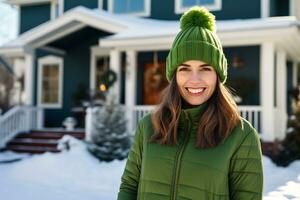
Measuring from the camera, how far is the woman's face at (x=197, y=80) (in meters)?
1.76

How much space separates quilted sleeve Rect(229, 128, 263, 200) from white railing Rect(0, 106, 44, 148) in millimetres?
10226

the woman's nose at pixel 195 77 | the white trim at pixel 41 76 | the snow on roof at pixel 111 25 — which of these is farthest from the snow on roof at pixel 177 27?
the woman's nose at pixel 195 77

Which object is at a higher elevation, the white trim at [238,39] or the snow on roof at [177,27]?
the snow on roof at [177,27]

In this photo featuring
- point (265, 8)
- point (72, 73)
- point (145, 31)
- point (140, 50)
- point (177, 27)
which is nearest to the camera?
point (145, 31)

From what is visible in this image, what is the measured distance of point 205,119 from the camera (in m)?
1.72

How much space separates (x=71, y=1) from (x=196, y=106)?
1290 cm

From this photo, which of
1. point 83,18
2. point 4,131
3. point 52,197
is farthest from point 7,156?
point 52,197

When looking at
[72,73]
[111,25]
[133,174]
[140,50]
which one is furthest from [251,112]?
[133,174]

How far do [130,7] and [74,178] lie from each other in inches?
268

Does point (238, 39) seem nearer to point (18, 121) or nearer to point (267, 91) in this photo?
point (267, 91)

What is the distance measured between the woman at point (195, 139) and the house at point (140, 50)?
7201 millimetres

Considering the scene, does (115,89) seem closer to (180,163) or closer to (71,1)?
(71,1)

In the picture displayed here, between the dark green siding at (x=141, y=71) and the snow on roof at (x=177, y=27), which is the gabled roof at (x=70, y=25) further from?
the dark green siding at (x=141, y=71)

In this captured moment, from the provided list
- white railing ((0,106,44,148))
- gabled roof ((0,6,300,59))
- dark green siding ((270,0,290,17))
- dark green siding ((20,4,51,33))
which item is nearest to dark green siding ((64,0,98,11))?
dark green siding ((20,4,51,33))
